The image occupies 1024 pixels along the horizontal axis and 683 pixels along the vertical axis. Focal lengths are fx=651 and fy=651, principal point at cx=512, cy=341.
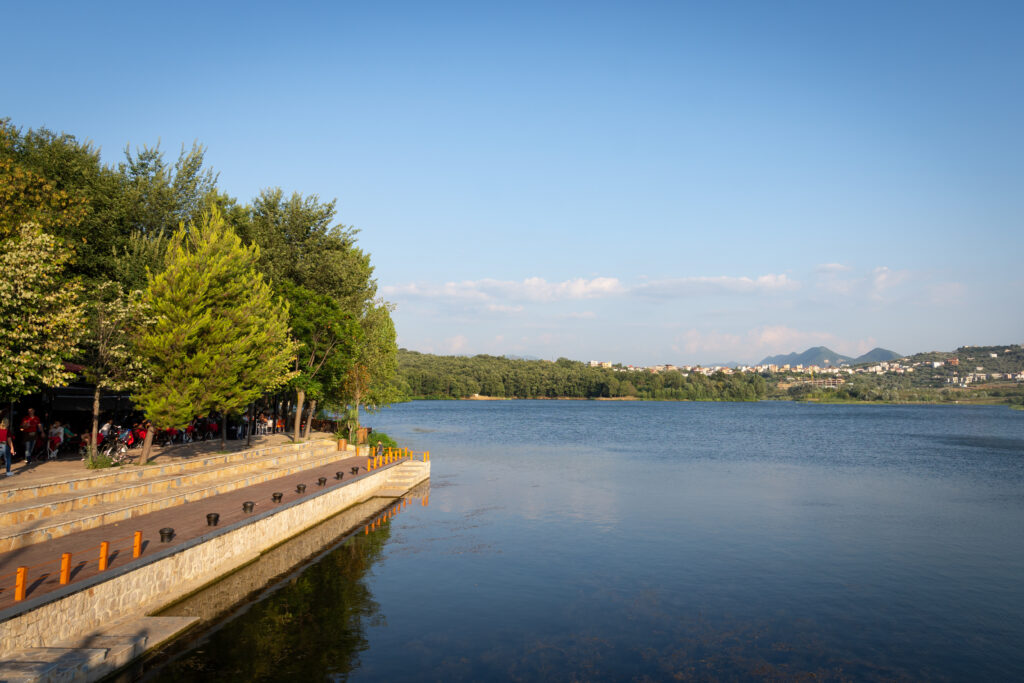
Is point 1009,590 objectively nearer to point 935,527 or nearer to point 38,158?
point 935,527

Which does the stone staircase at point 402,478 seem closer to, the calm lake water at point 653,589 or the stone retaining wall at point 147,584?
the calm lake water at point 653,589

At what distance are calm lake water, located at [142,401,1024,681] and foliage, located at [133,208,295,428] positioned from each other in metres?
9.08

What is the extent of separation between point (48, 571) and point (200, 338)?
1582cm

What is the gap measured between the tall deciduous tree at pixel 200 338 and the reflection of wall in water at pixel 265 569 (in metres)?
7.24

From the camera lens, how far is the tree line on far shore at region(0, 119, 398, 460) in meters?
22.8

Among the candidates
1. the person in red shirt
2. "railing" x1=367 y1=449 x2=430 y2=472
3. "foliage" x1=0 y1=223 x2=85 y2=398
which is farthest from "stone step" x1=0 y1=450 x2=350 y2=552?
"railing" x1=367 y1=449 x2=430 y2=472

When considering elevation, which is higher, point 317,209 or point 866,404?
point 317,209

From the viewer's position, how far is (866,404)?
651 feet

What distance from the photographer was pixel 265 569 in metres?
21.9

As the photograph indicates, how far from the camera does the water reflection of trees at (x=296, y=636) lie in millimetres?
14523

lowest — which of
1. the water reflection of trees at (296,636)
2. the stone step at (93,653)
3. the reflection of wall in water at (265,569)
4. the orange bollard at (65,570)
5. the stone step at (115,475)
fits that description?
the water reflection of trees at (296,636)

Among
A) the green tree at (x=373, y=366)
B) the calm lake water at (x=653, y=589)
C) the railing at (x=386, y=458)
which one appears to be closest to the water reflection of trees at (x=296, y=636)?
the calm lake water at (x=653, y=589)

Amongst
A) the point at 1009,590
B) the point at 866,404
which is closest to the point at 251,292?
the point at 1009,590

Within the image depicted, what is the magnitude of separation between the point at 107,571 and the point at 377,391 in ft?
144
